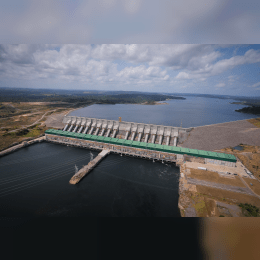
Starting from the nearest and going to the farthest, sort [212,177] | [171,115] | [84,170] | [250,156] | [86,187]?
[86,187], [212,177], [84,170], [250,156], [171,115]

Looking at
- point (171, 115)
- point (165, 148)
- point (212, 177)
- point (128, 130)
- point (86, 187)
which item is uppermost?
point (128, 130)

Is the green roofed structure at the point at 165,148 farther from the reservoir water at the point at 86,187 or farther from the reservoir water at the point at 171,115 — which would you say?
the reservoir water at the point at 171,115

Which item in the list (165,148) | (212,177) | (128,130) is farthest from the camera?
(128,130)

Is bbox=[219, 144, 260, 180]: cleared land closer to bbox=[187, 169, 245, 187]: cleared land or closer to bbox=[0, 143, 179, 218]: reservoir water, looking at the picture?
bbox=[187, 169, 245, 187]: cleared land

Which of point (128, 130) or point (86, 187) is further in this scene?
point (128, 130)

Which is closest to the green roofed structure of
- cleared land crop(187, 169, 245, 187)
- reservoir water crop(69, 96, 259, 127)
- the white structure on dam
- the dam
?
the dam

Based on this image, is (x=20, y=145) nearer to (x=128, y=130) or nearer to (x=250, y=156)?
(x=128, y=130)

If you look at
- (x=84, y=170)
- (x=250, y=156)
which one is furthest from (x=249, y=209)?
(x=84, y=170)

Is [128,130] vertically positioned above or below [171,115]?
above
